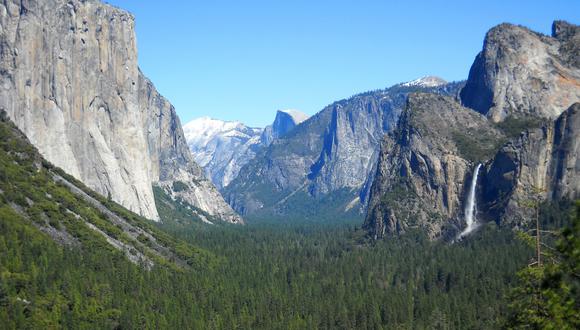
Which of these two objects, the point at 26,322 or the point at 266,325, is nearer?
the point at 26,322

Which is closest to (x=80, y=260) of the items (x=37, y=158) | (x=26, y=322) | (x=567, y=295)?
(x=26, y=322)

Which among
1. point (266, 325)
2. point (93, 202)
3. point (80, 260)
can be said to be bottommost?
point (266, 325)

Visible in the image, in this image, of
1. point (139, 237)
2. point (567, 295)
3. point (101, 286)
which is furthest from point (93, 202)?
point (567, 295)

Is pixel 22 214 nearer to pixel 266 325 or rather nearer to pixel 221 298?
pixel 221 298

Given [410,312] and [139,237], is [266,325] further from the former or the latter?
[139,237]

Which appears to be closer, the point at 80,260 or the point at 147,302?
the point at 147,302

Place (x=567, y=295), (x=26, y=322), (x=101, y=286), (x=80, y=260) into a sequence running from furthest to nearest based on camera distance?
(x=80, y=260) < (x=101, y=286) < (x=26, y=322) < (x=567, y=295)

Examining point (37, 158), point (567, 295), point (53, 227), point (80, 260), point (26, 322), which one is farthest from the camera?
point (37, 158)

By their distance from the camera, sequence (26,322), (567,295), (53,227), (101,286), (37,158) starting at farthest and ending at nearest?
(37,158) → (53,227) → (101,286) → (26,322) → (567,295)

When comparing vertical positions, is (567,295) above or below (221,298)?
above
